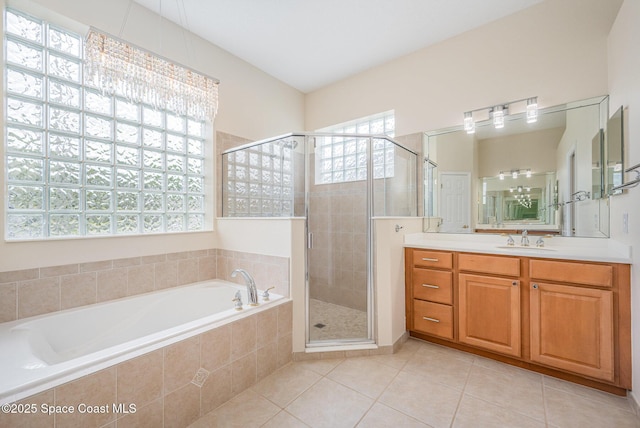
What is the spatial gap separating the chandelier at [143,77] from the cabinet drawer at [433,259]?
2163mm

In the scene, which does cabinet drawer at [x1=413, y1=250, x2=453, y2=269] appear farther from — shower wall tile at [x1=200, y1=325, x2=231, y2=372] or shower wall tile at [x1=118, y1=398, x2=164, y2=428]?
shower wall tile at [x1=118, y1=398, x2=164, y2=428]

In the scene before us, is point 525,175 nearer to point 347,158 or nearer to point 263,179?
point 347,158

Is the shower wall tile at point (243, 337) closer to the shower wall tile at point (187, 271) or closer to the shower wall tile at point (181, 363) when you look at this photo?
the shower wall tile at point (181, 363)

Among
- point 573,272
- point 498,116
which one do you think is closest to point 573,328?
point 573,272

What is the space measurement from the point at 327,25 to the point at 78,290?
2.97 meters

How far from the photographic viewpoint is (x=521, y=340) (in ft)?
6.15

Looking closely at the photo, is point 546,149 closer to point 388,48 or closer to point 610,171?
point 610,171

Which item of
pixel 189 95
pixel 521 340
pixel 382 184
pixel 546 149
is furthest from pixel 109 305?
pixel 546 149

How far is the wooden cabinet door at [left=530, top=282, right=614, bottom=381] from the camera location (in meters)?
1.60

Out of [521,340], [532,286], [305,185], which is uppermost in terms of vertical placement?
[305,185]

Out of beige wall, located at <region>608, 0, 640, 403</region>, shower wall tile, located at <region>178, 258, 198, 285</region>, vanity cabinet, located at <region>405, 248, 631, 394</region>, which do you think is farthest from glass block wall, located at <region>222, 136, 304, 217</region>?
beige wall, located at <region>608, 0, 640, 403</region>

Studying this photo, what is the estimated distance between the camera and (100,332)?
1.87m

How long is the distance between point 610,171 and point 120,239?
144 inches

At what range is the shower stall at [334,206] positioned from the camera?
2.24 metres
